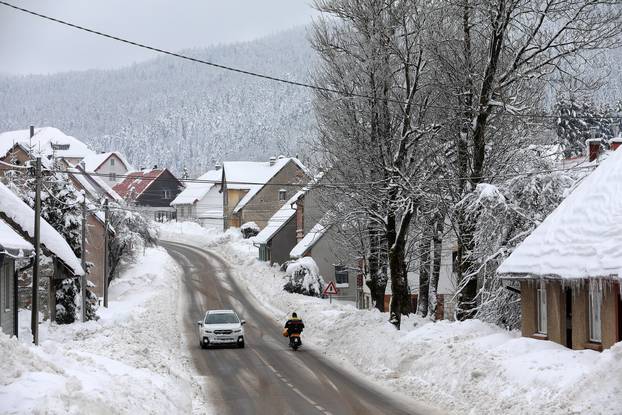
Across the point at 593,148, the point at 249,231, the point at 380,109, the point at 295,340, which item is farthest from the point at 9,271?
the point at 249,231

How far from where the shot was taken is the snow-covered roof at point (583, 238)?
1722 centimetres

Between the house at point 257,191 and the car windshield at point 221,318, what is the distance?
50694mm

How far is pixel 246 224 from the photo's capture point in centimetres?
9762

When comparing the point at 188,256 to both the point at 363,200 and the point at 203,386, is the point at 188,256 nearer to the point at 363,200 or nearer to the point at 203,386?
the point at 363,200

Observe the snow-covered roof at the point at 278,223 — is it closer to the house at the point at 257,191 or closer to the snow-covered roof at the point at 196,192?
the house at the point at 257,191

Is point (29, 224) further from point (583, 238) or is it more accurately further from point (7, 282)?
point (583, 238)

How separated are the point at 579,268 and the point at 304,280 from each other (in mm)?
41817

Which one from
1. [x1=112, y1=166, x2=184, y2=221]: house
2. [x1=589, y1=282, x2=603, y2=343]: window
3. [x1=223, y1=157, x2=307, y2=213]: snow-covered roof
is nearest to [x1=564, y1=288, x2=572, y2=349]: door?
[x1=589, y1=282, x2=603, y2=343]: window

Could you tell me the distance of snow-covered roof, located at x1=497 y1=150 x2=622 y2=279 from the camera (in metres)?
17.2

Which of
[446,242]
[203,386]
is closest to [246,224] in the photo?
[446,242]

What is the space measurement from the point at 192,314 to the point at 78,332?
17.5 metres

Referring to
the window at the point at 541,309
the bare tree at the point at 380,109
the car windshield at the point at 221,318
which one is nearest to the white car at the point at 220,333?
the car windshield at the point at 221,318

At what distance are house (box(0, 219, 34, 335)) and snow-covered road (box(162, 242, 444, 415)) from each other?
6.15 m

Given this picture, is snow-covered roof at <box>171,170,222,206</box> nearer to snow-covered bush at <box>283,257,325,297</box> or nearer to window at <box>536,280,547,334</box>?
snow-covered bush at <box>283,257,325,297</box>
